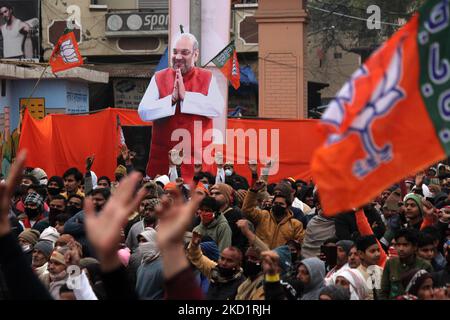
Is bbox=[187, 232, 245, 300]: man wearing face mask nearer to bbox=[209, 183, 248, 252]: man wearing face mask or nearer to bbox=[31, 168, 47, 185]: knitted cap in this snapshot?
bbox=[209, 183, 248, 252]: man wearing face mask

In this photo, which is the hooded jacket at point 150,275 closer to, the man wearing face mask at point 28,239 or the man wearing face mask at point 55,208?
the man wearing face mask at point 28,239

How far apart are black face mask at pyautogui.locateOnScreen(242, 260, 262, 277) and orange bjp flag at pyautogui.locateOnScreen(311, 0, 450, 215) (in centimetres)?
331

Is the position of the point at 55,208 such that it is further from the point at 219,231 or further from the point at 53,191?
the point at 219,231

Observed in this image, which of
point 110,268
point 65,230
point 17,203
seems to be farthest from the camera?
point 17,203

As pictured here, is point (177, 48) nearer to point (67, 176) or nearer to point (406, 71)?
point (67, 176)

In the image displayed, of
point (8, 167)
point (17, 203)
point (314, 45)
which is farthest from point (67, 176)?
point (314, 45)

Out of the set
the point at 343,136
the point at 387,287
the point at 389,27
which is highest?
the point at 389,27

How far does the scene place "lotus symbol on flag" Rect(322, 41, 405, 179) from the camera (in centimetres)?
492

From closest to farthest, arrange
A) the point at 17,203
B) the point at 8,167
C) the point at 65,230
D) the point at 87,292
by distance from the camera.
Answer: the point at 87,292 → the point at 65,230 → the point at 17,203 → the point at 8,167

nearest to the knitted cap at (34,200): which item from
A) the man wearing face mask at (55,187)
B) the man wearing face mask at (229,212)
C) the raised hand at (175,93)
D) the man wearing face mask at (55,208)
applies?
the man wearing face mask at (55,208)

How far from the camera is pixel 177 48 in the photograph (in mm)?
Answer: 16062

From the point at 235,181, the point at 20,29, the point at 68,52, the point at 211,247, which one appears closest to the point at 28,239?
the point at 211,247

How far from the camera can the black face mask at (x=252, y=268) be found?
830 centimetres

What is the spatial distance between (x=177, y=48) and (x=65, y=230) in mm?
6180
